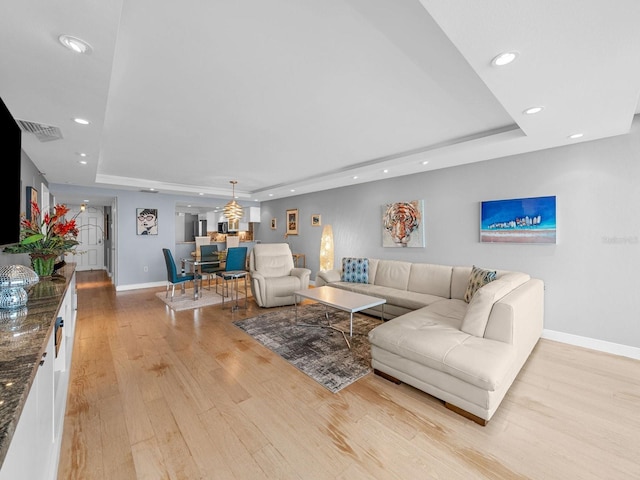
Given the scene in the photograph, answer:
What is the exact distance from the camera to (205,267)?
19.2 ft

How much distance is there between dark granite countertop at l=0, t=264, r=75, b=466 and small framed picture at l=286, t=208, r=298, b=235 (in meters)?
5.58

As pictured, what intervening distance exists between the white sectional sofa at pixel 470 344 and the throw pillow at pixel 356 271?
157cm

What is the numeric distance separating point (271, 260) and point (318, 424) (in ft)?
11.6

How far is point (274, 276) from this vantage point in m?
5.09

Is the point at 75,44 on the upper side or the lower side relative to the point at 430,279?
upper

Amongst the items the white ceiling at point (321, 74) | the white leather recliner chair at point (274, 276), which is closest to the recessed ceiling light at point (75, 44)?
the white ceiling at point (321, 74)

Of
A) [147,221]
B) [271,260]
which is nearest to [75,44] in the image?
[271,260]

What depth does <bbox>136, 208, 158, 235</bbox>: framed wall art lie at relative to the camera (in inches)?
251

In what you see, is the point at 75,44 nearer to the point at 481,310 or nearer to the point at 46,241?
the point at 46,241

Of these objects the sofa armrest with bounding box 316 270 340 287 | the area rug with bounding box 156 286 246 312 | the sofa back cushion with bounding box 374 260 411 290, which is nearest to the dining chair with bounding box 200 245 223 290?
the area rug with bounding box 156 286 246 312

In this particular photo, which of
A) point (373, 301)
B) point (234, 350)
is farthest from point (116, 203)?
point (373, 301)

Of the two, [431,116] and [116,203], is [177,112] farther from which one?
[116,203]

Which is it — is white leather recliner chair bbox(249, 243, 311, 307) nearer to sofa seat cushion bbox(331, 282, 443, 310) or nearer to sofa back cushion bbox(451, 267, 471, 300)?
sofa seat cushion bbox(331, 282, 443, 310)

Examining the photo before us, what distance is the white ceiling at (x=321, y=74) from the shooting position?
1.32 m
